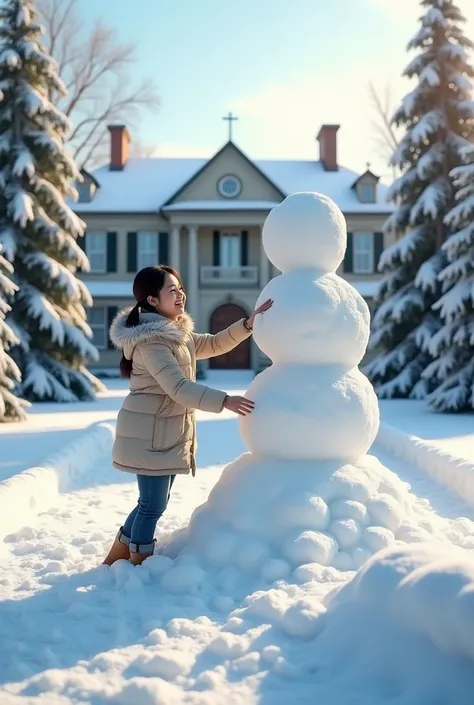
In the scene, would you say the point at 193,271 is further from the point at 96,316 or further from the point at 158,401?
the point at 158,401

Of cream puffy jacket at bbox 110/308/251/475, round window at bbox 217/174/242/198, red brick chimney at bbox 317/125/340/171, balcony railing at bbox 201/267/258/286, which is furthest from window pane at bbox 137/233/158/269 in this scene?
cream puffy jacket at bbox 110/308/251/475

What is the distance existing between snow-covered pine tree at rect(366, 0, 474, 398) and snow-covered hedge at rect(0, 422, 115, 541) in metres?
9.52

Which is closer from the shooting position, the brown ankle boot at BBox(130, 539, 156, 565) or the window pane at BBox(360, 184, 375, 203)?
the brown ankle boot at BBox(130, 539, 156, 565)

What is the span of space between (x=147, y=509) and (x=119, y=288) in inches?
970

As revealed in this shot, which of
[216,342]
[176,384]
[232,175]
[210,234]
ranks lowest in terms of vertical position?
[176,384]

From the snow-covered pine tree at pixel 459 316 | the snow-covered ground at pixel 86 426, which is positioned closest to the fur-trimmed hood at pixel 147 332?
the snow-covered ground at pixel 86 426

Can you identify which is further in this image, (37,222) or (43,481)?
(37,222)

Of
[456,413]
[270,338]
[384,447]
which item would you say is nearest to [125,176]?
[456,413]

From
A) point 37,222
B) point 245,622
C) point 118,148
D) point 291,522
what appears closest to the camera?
point 245,622

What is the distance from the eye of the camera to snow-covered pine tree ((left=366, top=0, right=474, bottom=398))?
54.3 feet

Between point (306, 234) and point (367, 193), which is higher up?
point (367, 193)

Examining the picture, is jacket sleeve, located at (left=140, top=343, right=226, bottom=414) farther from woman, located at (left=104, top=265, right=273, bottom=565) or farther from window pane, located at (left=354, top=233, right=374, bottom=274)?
window pane, located at (left=354, top=233, right=374, bottom=274)

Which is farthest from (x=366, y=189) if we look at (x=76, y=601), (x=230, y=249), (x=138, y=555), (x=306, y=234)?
(x=76, y=601)

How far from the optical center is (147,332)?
154 inches
